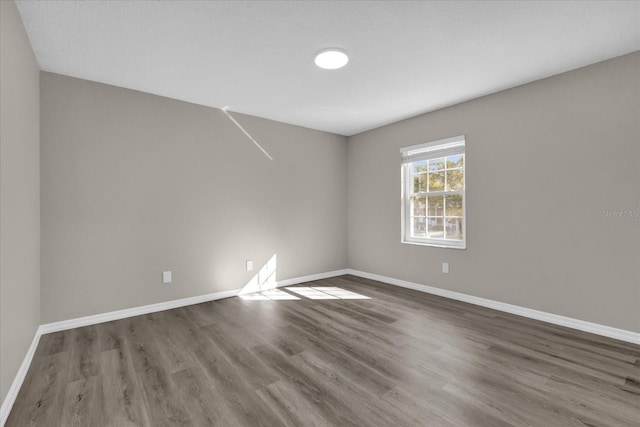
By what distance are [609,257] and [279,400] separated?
3.06 metres

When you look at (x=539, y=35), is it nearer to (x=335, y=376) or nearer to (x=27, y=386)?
(x=335, y=376)

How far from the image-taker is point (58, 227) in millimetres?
2859

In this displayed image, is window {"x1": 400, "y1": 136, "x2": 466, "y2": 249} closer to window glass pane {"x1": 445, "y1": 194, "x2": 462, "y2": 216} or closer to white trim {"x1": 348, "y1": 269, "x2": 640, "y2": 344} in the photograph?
window glass pane {"x1": 445, "y1": 194, "x2": 462, "y2": 216}

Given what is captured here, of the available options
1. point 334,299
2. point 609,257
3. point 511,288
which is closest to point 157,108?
point 334,299

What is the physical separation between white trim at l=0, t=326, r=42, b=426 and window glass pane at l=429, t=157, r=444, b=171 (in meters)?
4.49

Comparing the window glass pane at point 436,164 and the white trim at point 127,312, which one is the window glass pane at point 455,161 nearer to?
the window glass pane at point 436,164

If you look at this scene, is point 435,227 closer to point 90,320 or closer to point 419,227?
point 419,227

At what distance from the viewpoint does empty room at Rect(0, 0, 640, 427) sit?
1.89 meters

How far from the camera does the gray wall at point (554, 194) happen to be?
2.62 m

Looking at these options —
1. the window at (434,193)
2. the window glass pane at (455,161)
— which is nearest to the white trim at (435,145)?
the window at (434,193)

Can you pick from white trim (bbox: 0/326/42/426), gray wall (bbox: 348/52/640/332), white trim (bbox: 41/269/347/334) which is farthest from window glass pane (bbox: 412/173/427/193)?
white trim (bbox: 0/326/42/426)

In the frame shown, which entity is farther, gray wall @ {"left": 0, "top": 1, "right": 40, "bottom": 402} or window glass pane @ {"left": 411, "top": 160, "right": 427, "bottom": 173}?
window glass pane @ {"left": 411, "top": 160, "right": 427, "bottom": 173}

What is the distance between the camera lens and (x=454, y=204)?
3.94 meters

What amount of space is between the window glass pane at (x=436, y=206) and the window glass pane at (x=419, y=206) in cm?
9
